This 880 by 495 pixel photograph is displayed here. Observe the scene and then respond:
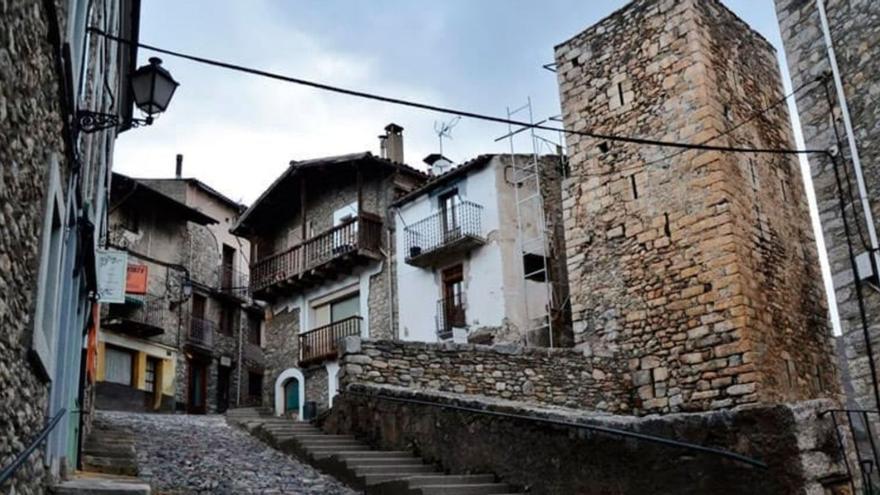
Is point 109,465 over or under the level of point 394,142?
under

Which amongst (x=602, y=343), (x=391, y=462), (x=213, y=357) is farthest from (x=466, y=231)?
(x=213, y=357)

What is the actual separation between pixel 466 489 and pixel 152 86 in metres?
4.25

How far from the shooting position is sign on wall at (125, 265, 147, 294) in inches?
562

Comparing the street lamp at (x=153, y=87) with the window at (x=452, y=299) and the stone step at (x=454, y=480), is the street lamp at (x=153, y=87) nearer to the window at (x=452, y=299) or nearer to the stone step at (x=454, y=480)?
the stone step at (x=454, y=480)

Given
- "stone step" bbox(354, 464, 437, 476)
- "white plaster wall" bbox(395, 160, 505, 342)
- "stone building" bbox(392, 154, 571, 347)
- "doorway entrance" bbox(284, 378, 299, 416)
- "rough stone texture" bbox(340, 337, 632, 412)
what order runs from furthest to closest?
1. "doorway entrance" bbox(284, 378, 299, 416)
2. "white plaster wall" bbox(395, 160, 505, 342)
3. "stone building" bbox(392, 154, 571, 347)
4. "rough stone texture" bbox(340, 337, 632, 412)
5. "stone step" bbox(354, 464, 437, 476)

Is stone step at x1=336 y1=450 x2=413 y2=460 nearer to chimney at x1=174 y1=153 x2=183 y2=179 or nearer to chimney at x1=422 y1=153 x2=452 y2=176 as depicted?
chimney at x1=422 y1=153 x2=452 y2=176

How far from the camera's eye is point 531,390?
36.2 feet

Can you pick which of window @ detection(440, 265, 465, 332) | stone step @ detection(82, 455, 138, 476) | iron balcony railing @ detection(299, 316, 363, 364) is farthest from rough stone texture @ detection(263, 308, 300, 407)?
stone step @ detection(82, 455, 138, 476)

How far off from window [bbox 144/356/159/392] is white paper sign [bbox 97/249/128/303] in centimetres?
1534

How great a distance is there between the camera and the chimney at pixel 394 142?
21703 millimetres

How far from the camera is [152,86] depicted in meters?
6.70

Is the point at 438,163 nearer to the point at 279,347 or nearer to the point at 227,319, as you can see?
the point at 279,347

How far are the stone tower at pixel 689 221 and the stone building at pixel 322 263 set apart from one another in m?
7.31

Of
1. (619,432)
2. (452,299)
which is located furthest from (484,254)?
(619,432)
